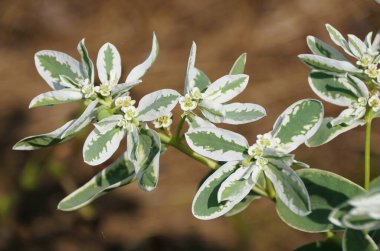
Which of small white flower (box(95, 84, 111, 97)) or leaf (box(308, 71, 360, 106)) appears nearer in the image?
small white flower (box(95, 84, 111, 97))

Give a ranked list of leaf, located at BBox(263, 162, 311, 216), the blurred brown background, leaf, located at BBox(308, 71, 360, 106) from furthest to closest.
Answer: the blurred brown background, leaf, located at BBox(308, 71, 360, 106), leaf, located at BBox(263, 162, 311, 216)

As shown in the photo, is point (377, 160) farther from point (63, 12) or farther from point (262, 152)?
point (63, 12)

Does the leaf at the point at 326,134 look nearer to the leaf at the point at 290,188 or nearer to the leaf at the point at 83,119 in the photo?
the leaf at the point at 290,188

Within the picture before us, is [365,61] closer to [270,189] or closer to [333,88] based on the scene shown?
[333,88]

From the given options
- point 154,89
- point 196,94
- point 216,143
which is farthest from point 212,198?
point 154,89

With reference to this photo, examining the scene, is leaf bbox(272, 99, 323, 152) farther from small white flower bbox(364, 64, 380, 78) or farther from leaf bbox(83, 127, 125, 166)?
leaf bbox(83, 127, 125, 166)

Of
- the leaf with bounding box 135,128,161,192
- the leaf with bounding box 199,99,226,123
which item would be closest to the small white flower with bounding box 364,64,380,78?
the leaf with bounding box 199,99,226,123

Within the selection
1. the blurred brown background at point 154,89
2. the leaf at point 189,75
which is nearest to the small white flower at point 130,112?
the leaf at point 189,75
